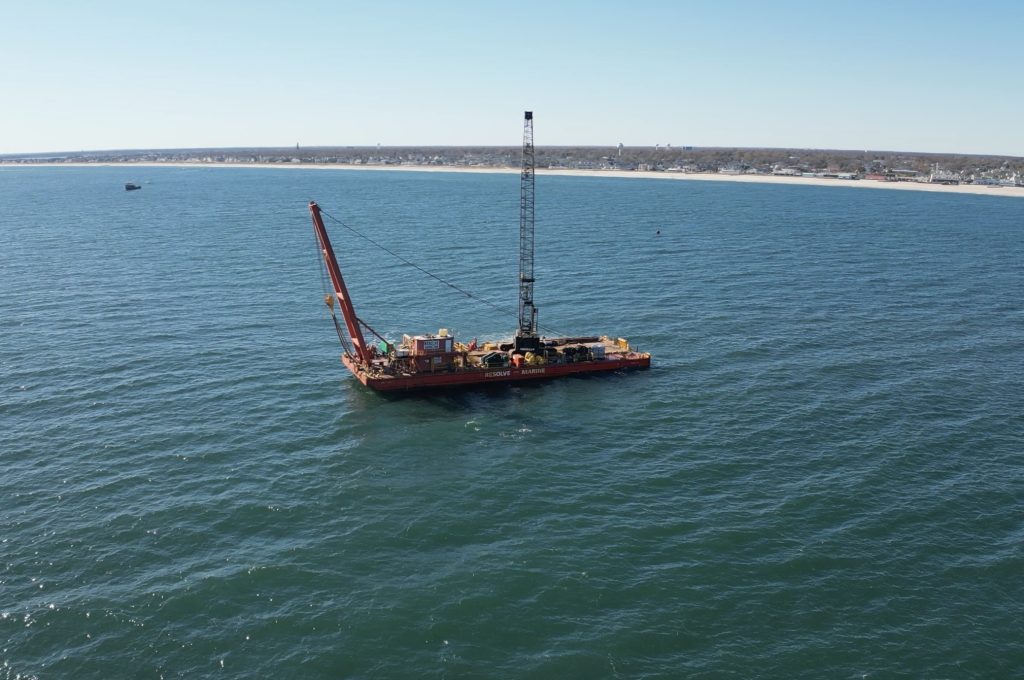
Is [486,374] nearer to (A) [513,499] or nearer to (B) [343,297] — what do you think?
(B) [343,297]

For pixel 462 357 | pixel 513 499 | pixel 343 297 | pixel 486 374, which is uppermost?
pixel 343 297

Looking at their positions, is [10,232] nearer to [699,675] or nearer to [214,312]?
[214,312]

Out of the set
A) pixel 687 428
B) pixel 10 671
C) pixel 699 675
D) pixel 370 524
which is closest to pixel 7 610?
pixel 10 671

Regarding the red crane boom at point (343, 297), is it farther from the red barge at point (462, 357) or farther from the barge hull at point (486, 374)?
the barge hull at point (486, 374)

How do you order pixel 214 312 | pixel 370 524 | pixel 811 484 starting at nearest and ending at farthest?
1. pixel 370 524
2. pixel 811 484
3. pixel 214 312

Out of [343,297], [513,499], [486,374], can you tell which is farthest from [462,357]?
[513,499]

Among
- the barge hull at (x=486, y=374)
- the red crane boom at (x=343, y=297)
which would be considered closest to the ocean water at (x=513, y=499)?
the barge hull at (x=486, y=374)
